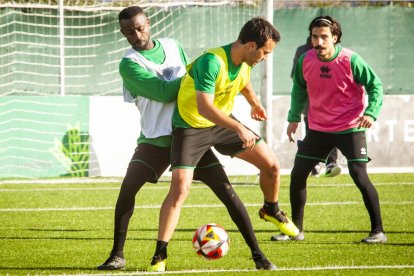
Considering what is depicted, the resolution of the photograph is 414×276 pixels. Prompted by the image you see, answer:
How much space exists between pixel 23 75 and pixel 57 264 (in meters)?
9.24

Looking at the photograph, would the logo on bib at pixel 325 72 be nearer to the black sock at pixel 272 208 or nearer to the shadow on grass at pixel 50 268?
the black sock at pixel 272 208

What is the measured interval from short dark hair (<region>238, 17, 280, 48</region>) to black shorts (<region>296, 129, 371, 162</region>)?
2255mm

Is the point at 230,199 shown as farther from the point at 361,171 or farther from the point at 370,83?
the point at 370,83

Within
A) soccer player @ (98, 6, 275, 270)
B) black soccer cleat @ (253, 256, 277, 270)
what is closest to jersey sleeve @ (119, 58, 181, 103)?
soccer player @ (98, 6, 275, 270)

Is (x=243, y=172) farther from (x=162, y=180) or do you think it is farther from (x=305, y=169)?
(x=305, y=169)

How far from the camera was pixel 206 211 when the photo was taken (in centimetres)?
1173

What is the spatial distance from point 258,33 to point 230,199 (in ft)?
4.02

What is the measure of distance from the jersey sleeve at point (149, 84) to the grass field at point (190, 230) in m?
1.27

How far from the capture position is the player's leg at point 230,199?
7695 mm

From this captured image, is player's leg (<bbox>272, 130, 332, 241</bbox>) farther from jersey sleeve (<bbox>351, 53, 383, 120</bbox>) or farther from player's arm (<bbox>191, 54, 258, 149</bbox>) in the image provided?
player's arm (<bbox>191, 54, 258, 149</bbox>)

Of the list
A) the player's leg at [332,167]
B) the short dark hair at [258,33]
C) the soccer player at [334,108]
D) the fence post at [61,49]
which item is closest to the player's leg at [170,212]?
the short dark hair at [258,33]

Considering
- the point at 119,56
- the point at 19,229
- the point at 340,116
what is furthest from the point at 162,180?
the point at 340,116

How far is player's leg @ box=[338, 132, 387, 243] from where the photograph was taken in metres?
9.46

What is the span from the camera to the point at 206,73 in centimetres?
744
